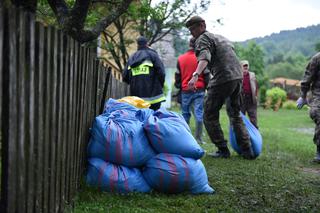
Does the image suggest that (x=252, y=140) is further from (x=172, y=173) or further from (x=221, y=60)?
(x=172, y=173)

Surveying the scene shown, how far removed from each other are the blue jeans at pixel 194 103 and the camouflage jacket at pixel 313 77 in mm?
1989

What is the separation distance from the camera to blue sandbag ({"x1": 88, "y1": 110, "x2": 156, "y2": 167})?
14.9 feet

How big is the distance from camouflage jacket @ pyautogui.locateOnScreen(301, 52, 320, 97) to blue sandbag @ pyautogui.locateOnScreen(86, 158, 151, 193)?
163 inches

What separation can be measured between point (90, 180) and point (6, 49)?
248 centimetres

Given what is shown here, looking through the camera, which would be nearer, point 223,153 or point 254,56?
point 223,153

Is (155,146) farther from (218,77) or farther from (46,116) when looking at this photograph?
(218,77)

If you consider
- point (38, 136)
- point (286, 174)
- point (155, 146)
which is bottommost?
point (286, 174)

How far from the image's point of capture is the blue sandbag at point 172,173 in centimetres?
452

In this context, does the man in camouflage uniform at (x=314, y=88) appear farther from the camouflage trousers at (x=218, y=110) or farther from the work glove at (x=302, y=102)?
the camouflage trousers at (x=218, y=110)

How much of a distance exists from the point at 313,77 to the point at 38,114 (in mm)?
5869

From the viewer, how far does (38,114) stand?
283 cm

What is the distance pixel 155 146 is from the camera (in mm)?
4680

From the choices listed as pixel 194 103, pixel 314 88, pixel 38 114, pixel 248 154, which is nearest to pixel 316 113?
pixel 314 88

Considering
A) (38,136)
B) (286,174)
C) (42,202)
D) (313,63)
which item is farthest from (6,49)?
(313,63)
